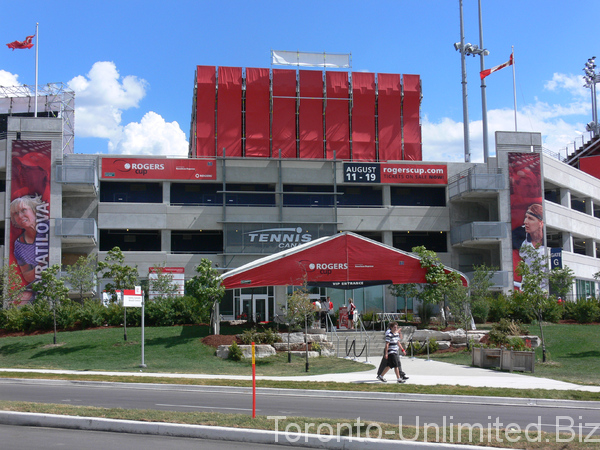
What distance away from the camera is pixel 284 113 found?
52.0m

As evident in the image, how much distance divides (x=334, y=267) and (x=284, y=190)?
19532 millimetres

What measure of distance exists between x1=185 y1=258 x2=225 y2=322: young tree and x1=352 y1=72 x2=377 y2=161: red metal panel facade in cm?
2521

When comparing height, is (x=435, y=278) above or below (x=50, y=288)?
above

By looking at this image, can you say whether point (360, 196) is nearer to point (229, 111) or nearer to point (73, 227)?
point (229, 111)

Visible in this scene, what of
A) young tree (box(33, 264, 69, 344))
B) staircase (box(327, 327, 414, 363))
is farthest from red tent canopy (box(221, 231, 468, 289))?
young tree (box(33, 264, 69, 344))

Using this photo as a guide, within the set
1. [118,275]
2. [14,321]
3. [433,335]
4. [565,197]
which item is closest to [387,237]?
[565,197]

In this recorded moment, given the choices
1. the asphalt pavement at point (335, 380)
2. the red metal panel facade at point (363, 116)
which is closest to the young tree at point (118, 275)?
the asphalt pavement at point (335, 380)

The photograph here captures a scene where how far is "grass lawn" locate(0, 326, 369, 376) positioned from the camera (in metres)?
24.0

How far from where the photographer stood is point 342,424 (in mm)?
10203

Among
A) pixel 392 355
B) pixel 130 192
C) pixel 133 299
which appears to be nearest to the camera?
pixel 392 355

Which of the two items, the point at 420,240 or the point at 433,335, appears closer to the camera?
the point at 433,335

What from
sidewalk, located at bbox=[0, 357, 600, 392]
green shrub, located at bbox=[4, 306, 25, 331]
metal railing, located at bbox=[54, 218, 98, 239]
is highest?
metal railing, located at bbox=[54, 218, 98, 239]

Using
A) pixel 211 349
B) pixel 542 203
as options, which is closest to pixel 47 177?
pixel 211 349

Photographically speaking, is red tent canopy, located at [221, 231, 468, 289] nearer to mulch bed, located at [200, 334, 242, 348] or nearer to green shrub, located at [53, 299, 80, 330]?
mulch bed, located at [200, 334, 242, 348]
